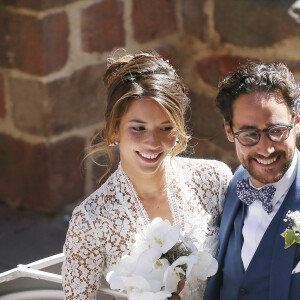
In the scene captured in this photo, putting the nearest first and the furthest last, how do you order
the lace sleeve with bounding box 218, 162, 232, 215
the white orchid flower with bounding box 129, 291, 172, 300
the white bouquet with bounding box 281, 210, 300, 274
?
the white bouquet with bounding box 281, 210, 300, 274 < the white orchid flower with bounding box 129, 291, 172, 300 < the lace sleeve with bounding box 218, 162, 232, 215

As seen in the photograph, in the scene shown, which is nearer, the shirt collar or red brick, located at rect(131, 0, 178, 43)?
the shirt collar

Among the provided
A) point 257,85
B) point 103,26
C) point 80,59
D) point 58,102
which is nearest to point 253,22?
point 103,26

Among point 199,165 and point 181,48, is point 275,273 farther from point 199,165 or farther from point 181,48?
point 181,48

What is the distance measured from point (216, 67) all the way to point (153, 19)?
0.52 m

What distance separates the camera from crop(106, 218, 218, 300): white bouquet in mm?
3375

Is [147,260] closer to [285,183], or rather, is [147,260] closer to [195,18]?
[285,183]

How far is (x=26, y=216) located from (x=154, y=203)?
2.04 metres

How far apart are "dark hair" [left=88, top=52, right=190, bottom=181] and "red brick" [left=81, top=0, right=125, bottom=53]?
5.74 feet

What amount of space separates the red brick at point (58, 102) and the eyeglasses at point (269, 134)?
2.16 m

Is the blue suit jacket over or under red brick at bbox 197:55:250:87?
under

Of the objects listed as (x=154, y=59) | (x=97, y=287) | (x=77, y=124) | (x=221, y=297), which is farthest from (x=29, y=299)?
(x=77, y=124)

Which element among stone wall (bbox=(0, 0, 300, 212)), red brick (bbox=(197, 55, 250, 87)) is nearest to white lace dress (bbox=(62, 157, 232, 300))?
stone wall (bbox=(0, 0, 300, 212))

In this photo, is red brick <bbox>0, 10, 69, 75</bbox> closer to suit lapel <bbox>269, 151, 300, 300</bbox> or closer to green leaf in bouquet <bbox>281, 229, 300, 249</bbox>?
suit lapel <bbox>269, 151, 300, 300</bbox>

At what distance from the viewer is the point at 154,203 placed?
12.8 ft
